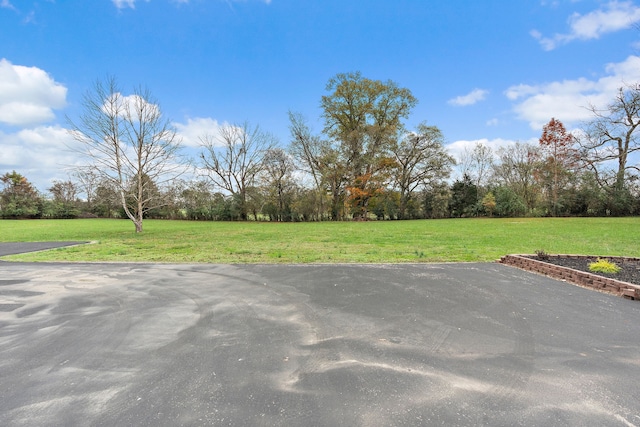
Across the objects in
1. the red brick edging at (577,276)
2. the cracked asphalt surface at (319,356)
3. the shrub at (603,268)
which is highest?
the shrub at (603,268)

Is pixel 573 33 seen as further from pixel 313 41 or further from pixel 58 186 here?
pixel 58 186

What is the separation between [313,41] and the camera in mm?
15656

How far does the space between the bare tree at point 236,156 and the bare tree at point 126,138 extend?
48.3 feet

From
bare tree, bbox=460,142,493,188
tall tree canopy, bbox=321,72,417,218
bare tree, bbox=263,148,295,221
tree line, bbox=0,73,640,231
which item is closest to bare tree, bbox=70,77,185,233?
tree line, bbox=0,73,640,231

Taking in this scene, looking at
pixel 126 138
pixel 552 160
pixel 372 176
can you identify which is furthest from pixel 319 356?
pixel 552 160

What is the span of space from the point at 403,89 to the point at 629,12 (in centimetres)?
2299

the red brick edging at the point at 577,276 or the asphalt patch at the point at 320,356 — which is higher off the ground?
the red brick edging at the point at 577,276

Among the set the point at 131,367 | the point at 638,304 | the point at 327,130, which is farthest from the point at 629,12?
the point at 327,130

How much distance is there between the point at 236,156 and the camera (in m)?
33.2

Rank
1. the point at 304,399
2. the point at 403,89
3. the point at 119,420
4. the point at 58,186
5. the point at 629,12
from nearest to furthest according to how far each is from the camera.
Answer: the point at 119,420, the point at 304,399, the point at 629,12, the point at 403,89, the point at 58,186

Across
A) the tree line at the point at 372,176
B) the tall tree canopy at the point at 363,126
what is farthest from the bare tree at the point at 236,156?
the tall tree canopy at the point at 363,126

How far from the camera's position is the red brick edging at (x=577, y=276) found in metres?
4.38

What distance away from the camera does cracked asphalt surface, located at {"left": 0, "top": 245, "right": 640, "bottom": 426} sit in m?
1.84

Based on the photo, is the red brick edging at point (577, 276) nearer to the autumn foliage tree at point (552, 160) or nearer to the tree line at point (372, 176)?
the tree line at point (372, 176)
